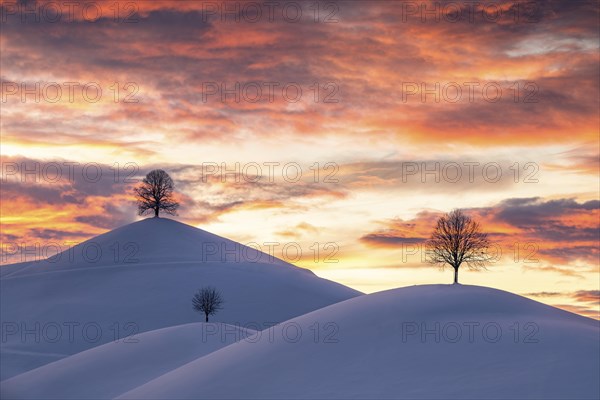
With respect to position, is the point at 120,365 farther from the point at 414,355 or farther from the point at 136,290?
the point at 136,290

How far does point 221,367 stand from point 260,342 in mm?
3762

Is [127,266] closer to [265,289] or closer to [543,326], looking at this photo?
[265,289]

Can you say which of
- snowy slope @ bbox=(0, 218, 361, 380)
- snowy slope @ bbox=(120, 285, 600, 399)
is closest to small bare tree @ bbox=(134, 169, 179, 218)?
snowy slope @ bbox=(0, 218, 361, 380)

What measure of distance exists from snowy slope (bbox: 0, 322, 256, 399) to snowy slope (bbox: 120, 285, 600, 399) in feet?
35.5

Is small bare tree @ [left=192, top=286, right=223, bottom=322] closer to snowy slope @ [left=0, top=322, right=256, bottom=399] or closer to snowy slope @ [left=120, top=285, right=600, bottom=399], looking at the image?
snowy slope @ [left=0, top=322, right=256, bottom=399]

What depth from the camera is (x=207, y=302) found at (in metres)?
94.3

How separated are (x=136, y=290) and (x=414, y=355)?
2969 inches

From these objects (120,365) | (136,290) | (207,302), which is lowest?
(120,365)

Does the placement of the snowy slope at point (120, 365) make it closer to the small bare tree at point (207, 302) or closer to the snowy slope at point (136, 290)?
the snowy slope at point (136, 290)

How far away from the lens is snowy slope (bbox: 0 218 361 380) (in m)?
90.7

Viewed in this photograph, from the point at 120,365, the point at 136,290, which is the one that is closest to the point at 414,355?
the point at 120,365

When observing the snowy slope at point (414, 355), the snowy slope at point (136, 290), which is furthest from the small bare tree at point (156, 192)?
the snowy slope at point (414, 355)

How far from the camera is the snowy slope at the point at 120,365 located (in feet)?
169

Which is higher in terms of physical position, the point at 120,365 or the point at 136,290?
the point at 136,290
